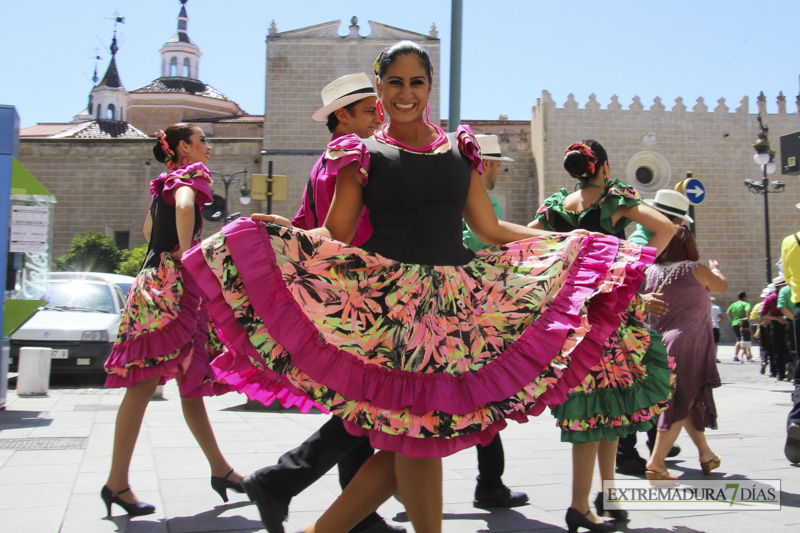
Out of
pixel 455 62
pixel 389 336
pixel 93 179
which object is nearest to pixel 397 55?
pixel 389 336

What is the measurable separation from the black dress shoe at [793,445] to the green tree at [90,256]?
3395 centimetres

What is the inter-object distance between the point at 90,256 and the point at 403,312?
1397 inches

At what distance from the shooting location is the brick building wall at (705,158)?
3722 cm

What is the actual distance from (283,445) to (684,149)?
116 feet

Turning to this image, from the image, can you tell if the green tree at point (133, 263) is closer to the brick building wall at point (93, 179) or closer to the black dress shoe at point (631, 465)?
the brick building wall at point (93, 179)

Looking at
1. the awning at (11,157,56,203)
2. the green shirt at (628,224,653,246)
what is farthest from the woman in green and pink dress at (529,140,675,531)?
the awning at (11,157,56,203)

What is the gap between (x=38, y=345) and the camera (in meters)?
11.1

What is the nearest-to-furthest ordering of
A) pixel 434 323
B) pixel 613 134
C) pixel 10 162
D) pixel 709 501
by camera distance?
1. pixel 434 323
2. pixel 709 501
3. pixel 10 162
4. pixel 613 134

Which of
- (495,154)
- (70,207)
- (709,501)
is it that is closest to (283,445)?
(495,154)

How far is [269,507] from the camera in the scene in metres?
2.96

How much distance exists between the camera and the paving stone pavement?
12.2 feet

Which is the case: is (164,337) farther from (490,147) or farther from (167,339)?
(490,147)

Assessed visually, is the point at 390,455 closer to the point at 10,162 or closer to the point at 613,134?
the point at 10,162

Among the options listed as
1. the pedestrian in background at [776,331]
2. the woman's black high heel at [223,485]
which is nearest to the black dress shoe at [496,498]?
the woman's black high heel at [223,485]
